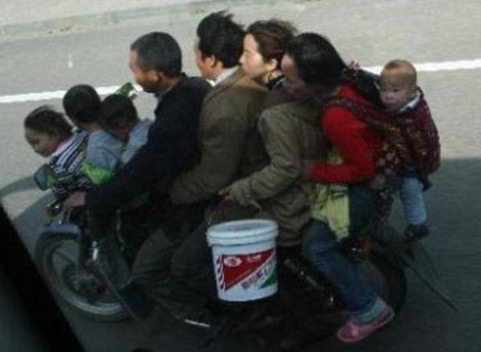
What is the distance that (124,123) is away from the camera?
15.9 ft

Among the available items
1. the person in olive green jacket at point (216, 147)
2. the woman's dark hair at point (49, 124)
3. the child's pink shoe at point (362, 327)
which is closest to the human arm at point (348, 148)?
the person in olive green jacket at point (216, 147)

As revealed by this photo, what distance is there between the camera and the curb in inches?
456

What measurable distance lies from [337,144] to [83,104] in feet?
4.25

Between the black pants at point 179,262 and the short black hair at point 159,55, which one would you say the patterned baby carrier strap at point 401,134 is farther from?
the black pants at point 179,262

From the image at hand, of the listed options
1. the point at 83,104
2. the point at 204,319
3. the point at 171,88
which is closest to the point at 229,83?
the point at 171,88

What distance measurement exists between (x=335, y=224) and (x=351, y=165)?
10.9 inches

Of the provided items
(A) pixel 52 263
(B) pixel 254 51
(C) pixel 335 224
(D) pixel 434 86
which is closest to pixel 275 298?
(C) pixel 335 224

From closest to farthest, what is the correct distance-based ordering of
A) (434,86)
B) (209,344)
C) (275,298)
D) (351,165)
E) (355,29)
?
1. (351,165)
2. (275,298)
3. (209,344)
4. (434,86)
5. (355,29)

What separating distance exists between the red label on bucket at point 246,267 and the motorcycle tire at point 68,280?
1.13 meters

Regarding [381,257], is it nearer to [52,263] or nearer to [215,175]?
[215,175]

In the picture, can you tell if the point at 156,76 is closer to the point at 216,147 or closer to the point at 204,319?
the point at 216,147

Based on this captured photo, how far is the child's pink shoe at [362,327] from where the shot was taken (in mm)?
4824

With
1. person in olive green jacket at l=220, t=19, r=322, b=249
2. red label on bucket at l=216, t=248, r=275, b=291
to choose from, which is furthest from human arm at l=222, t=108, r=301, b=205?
red label on bucket at l=216, t=248, r=275, b=291

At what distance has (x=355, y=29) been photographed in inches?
407
